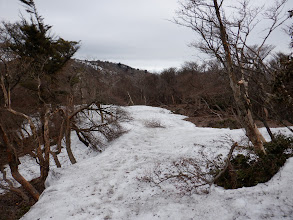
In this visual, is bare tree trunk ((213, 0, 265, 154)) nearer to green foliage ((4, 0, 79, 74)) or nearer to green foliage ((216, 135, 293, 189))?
green foliage ((216, 135, 293, 189))

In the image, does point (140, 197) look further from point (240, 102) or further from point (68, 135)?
point (68, 135)

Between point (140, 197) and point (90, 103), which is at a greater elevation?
point (90, 103)

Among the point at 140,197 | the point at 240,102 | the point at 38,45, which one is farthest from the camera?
the point at 38,45

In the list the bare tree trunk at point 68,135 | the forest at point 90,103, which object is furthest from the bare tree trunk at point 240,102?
the bare tree trunk at point 68,135

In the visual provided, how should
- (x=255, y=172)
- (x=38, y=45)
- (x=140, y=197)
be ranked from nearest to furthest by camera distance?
(x=255, y=172)
(x=140, y=197)
(x=38, y=45)

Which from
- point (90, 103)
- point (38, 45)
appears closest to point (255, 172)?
point (90, 103)

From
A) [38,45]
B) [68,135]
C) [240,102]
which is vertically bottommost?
[68,135]

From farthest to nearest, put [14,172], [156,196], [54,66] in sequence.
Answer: [54,66], [14,172], [156,196]

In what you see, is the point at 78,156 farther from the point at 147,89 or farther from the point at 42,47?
the point at 147,89

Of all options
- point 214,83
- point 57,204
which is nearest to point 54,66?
point 57,204

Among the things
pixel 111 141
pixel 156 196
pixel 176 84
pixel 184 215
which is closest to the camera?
pixel 184 215

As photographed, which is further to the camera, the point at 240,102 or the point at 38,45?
the point at 38,45

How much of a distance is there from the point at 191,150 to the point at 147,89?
32991 mm

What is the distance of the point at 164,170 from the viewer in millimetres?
6754
